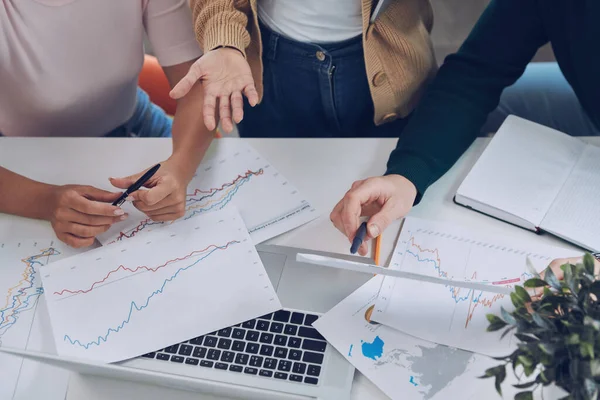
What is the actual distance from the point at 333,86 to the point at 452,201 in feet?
1.12

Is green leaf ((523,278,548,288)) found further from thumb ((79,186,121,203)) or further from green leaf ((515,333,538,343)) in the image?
thumb ((79,186,121,203))

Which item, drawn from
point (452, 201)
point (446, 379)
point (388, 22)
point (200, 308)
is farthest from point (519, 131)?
point (200, 308)

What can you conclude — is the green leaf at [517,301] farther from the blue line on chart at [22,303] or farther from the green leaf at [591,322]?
the blue line on chart at [22,303]

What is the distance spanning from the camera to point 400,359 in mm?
703

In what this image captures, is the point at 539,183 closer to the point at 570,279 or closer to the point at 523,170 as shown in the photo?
the point at 523,170

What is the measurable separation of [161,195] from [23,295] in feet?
0.82

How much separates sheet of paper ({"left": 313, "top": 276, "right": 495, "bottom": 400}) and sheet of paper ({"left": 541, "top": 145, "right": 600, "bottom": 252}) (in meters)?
0.24

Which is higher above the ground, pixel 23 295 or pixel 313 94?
pixel 313 94

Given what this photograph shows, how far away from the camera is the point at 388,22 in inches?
37.4

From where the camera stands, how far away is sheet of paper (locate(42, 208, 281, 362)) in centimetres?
75

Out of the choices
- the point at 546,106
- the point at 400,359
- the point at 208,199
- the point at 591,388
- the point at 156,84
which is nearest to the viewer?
the point at 591,388

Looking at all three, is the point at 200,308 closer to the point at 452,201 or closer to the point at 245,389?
the point at 245,389

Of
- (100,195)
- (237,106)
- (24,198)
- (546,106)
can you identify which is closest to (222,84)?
(237,106)

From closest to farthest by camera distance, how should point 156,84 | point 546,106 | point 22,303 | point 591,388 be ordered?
point 591,388, point 22,303, point 546,106, point 156,84
